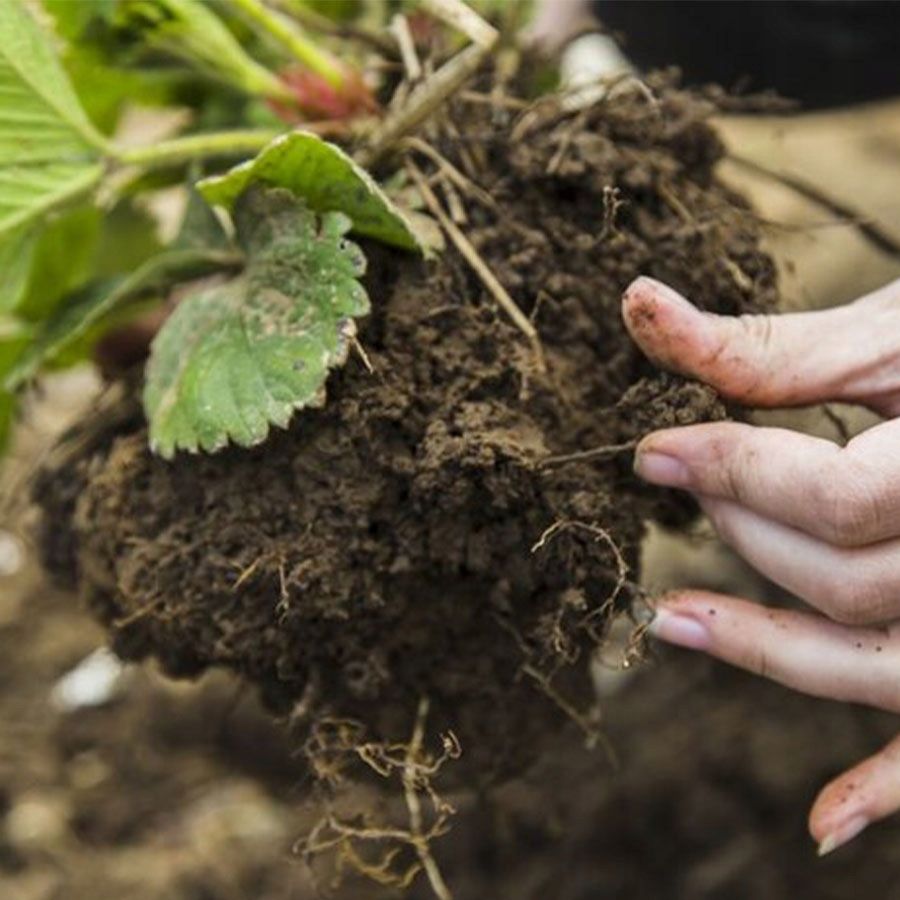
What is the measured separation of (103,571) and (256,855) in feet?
1.55

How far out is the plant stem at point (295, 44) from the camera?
1056 millimetres

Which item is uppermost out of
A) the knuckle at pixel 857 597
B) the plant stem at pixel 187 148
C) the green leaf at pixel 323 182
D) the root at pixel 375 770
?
the green leaf at pixel 323 182

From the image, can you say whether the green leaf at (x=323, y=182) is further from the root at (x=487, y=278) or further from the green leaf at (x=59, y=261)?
the green leaf at (x=59, y=261)

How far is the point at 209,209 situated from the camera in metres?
1.08

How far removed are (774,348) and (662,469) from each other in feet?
0.37

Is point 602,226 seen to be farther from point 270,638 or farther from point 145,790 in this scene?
point 145,790

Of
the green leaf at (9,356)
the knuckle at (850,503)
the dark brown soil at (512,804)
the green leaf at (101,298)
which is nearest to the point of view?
the knuckle at (850,503)

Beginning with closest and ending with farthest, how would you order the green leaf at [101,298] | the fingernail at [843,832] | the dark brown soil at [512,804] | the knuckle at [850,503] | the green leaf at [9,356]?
the knuckle at [850,503] < the fingernail at [843,832] < the green leaf at [101,298] < the green leaf at [9,356] < the dark brown soil at [512,804]

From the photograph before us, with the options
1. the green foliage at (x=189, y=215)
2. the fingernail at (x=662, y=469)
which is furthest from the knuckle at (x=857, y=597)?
the green foliage at (x=189, y=215)

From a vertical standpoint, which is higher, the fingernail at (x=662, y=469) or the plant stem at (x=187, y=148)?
the plant stem at (x=187, y=148)

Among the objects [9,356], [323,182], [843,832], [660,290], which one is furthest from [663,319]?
[9,356]

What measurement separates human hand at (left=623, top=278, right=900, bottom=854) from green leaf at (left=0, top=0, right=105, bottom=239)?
1.47 ft

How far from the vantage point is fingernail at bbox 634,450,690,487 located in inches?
36.6

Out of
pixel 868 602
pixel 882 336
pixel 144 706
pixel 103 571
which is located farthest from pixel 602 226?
pixel 144 706
